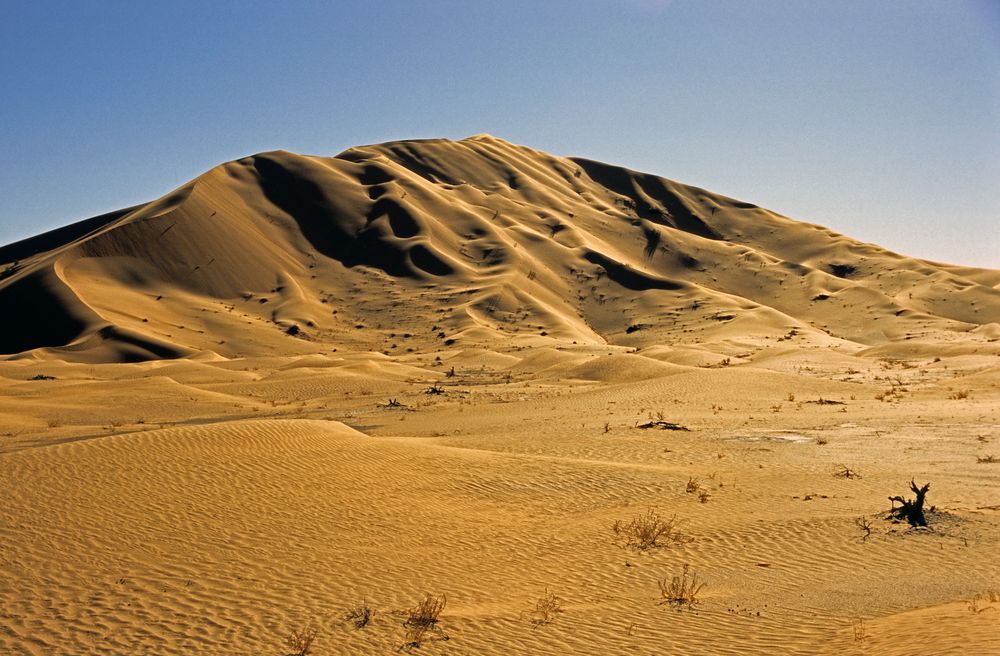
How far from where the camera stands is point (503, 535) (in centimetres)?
1251

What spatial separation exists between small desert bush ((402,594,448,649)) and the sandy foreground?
12cm

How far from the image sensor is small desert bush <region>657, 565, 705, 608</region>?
927 cm

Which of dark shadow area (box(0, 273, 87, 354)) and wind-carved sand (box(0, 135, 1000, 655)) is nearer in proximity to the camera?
wind-carved sand (box(0, 135, 1000, 655))

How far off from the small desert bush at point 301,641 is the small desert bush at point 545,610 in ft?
7.68

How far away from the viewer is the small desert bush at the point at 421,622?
26.5 ft

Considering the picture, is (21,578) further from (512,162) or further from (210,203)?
(512,162)

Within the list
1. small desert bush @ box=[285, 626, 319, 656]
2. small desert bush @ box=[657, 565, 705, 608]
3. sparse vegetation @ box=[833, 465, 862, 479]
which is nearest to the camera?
small desert bush @ box=[285, 626, 319, 656]

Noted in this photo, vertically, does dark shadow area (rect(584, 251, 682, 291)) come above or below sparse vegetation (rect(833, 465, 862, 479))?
above

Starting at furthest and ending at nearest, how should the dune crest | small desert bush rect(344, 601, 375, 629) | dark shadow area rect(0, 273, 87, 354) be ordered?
the dune crest < dark shadow area rect(0, 273, 87, 354) < small desert bush rect(344, 601, 375, 629)

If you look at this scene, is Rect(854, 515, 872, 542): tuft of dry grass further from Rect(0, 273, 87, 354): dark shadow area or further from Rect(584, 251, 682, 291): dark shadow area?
Rect(584, 251, 682, 291): dark shadow area

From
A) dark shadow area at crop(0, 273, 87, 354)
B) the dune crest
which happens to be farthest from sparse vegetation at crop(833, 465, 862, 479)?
dark shadow area at crop(0, 273, 87, 354)

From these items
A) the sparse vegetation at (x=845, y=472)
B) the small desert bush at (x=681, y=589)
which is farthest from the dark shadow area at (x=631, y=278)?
the small desert bush at (x=681, y=589)

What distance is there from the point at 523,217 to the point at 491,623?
3314 inches

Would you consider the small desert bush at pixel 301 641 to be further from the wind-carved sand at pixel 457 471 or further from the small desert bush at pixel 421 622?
the small desert bush at pixel 421 622
